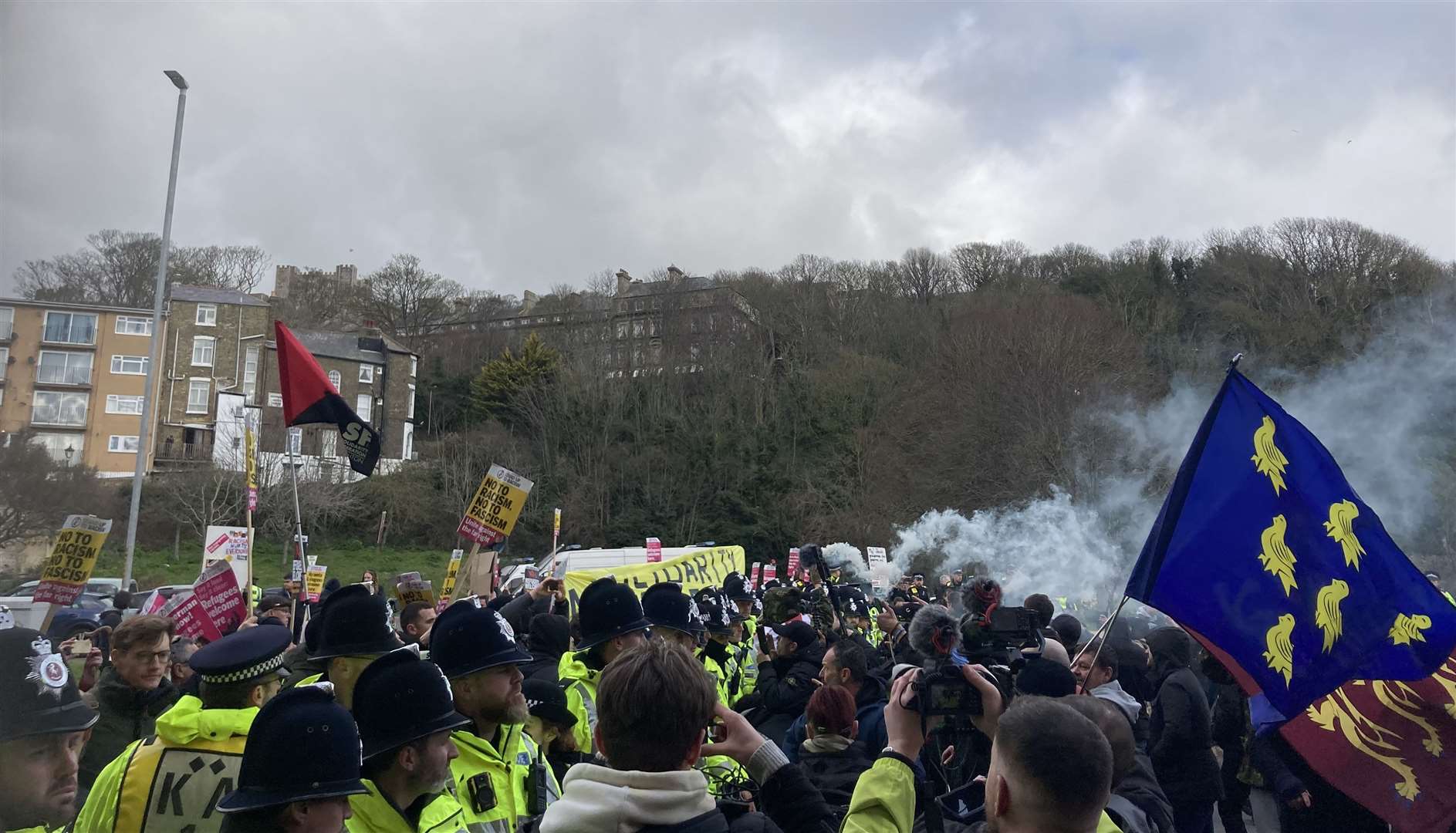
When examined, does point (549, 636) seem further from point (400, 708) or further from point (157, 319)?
point (157, 319)

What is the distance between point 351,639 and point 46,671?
1.20m

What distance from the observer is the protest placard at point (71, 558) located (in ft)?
26.7

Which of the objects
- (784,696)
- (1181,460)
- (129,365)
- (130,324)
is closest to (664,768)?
(784,696)

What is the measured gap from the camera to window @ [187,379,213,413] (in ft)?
185

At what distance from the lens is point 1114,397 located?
129 ft

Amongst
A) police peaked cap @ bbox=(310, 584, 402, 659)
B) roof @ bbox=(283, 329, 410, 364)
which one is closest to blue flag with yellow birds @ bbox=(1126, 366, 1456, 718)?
police peaked cap @ bbox=(310, 584, 402, 659)

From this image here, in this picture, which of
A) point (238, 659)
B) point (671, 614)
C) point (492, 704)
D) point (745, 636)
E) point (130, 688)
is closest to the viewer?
point (238, 659)

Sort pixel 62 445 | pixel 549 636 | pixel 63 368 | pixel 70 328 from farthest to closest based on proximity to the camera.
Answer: pixel 70 328 < pixel 63 368 < pixel 62 445 < pixel 549 636

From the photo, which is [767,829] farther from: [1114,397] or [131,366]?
[1114,397]

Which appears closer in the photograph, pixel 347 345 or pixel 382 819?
pixel 382 819

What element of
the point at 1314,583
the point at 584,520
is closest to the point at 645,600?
the point at 1314,583

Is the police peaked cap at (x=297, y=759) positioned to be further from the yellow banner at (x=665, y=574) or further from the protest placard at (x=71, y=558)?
the yellow banner at (x=665, y=574)

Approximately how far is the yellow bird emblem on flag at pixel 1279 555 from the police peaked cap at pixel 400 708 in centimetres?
372

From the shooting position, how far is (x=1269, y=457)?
199 inches
